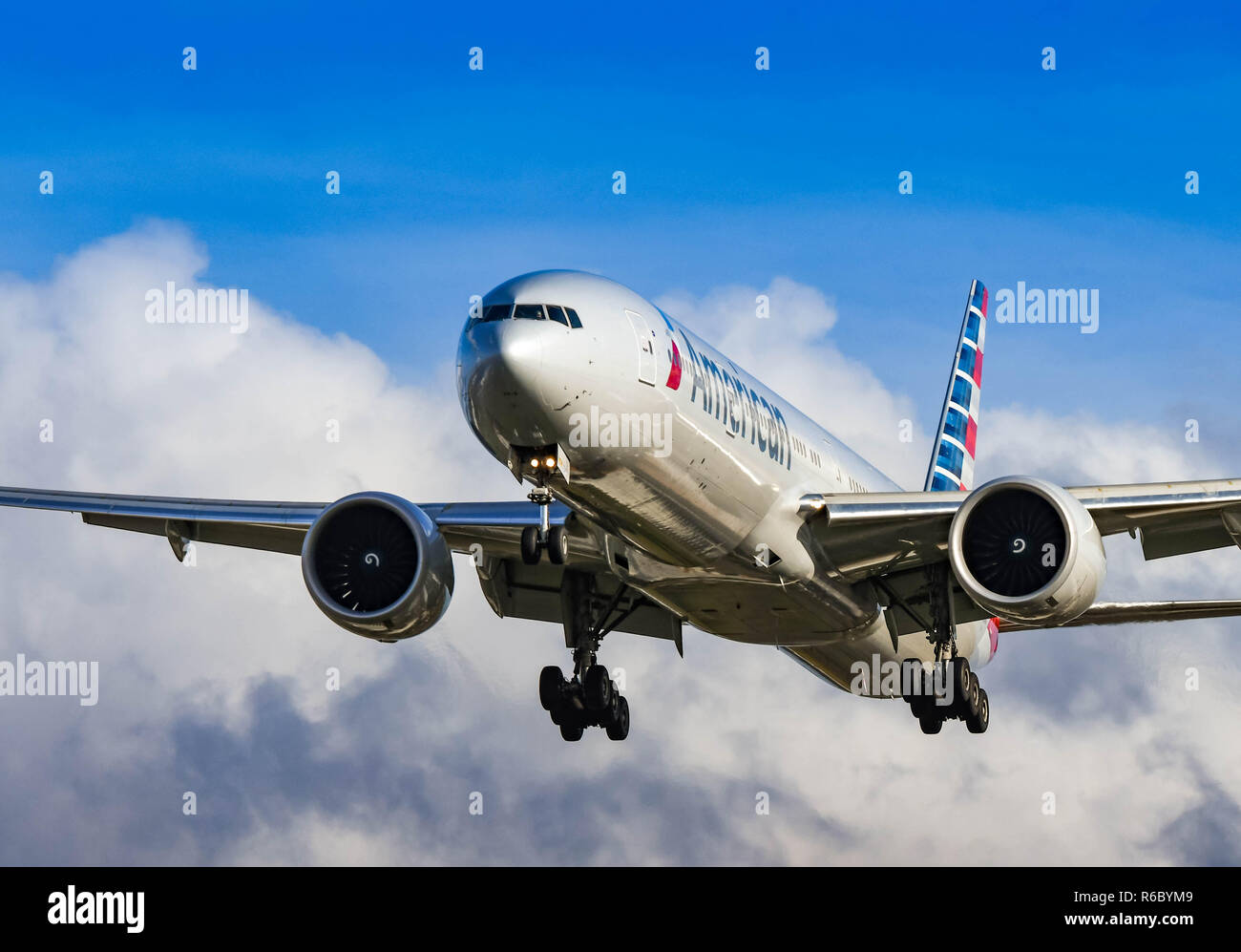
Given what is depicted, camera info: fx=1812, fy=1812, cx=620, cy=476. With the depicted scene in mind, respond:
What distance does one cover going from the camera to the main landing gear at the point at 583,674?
3503 cm

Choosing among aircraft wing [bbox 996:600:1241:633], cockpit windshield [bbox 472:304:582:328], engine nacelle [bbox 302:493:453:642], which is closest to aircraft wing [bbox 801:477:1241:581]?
aircraft wing [bbox 996:600:1241:633]

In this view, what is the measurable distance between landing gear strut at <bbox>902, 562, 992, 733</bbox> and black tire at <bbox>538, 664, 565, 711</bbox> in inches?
279

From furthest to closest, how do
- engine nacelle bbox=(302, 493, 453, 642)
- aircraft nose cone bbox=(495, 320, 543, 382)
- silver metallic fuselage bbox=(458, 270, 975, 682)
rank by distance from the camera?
1. engine nacelle bbox=(302, 493, 453, 642)
2. silver metallic fuselage bbox=(458, 270, 975, 682)
3. aircraft nose cone bbox=(495, 320, 543, 382)

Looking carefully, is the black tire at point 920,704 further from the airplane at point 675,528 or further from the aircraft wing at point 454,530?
the aircraft wing at point 454,530

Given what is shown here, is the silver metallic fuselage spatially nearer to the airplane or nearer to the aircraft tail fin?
the airplane

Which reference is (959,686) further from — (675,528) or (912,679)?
(675,528)

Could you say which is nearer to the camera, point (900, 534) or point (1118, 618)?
point (900, 534)

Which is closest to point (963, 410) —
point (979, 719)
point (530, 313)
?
point (979, 719)

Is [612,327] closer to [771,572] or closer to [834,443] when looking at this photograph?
[771,572]

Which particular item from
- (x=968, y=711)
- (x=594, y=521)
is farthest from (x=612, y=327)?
(x=968, y=711)

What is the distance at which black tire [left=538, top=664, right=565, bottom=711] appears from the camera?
35406mm

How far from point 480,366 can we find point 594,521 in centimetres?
478

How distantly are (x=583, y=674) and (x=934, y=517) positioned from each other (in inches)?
320

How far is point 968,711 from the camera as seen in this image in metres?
36.3
